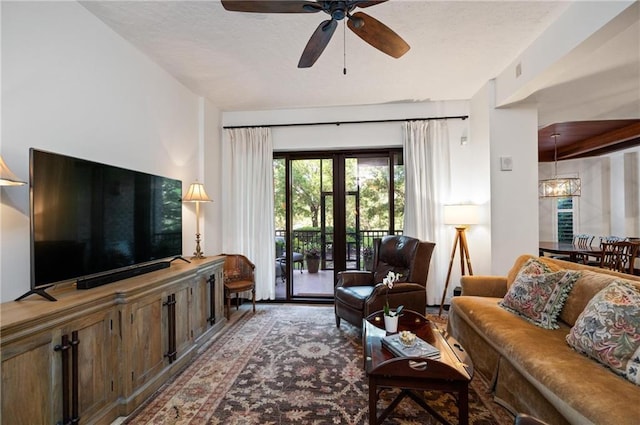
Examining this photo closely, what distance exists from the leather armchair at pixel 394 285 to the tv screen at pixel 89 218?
1.98 metres

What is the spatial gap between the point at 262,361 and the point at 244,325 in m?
0.96

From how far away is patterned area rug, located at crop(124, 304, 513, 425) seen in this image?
1869mm

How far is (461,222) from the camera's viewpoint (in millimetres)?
3529

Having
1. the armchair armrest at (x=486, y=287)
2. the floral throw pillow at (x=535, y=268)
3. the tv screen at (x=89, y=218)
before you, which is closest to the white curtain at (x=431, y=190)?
the armchair armrest at (x=486, y=287)

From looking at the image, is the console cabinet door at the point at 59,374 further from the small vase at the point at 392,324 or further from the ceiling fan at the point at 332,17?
the ceiling fan at the point at 332,17

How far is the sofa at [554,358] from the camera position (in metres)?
1.29

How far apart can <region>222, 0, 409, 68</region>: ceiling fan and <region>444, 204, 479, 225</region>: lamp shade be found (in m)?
2.14

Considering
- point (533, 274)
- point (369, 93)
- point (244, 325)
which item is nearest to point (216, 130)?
point (369, 93)

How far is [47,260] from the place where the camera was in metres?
1.72

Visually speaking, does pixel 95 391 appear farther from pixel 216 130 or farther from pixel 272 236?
pixel 216 130

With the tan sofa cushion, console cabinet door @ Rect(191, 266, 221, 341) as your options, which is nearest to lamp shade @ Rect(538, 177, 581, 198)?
the tan sofa cushion

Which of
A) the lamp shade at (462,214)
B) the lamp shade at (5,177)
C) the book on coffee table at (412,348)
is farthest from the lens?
the lamp shade at (462,214)

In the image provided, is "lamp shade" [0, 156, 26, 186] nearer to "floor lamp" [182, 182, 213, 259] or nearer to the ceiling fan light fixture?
"floor lamp" [182, 182, 213, 259]

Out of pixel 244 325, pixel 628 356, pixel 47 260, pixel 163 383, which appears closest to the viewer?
pixel 628 356
